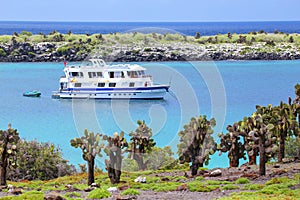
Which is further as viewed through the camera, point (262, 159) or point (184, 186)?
point (262, 159)

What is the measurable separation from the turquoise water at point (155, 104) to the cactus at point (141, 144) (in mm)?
Result: 5761

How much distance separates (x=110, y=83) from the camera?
6475cm

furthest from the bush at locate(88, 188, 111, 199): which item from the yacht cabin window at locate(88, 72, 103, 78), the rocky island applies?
the rocky island

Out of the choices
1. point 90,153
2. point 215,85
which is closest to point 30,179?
point 90,153

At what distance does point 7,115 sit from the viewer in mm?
57562

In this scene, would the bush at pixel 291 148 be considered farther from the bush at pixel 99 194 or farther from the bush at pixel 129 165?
the bush at pixel 99 194

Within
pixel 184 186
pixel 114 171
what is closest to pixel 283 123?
pixel 184 186

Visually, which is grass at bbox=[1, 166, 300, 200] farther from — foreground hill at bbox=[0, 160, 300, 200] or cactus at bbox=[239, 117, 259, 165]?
cactus at bbox=[239, 117, 259, 165]

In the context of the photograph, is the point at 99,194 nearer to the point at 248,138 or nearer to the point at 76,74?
the point at 248,138

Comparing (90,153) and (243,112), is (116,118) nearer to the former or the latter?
(243,112)

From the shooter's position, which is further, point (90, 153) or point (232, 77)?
point (232, 77)

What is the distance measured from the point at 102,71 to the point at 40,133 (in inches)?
732

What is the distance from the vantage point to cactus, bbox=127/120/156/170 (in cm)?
2612

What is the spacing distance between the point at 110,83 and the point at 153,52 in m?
41.8
